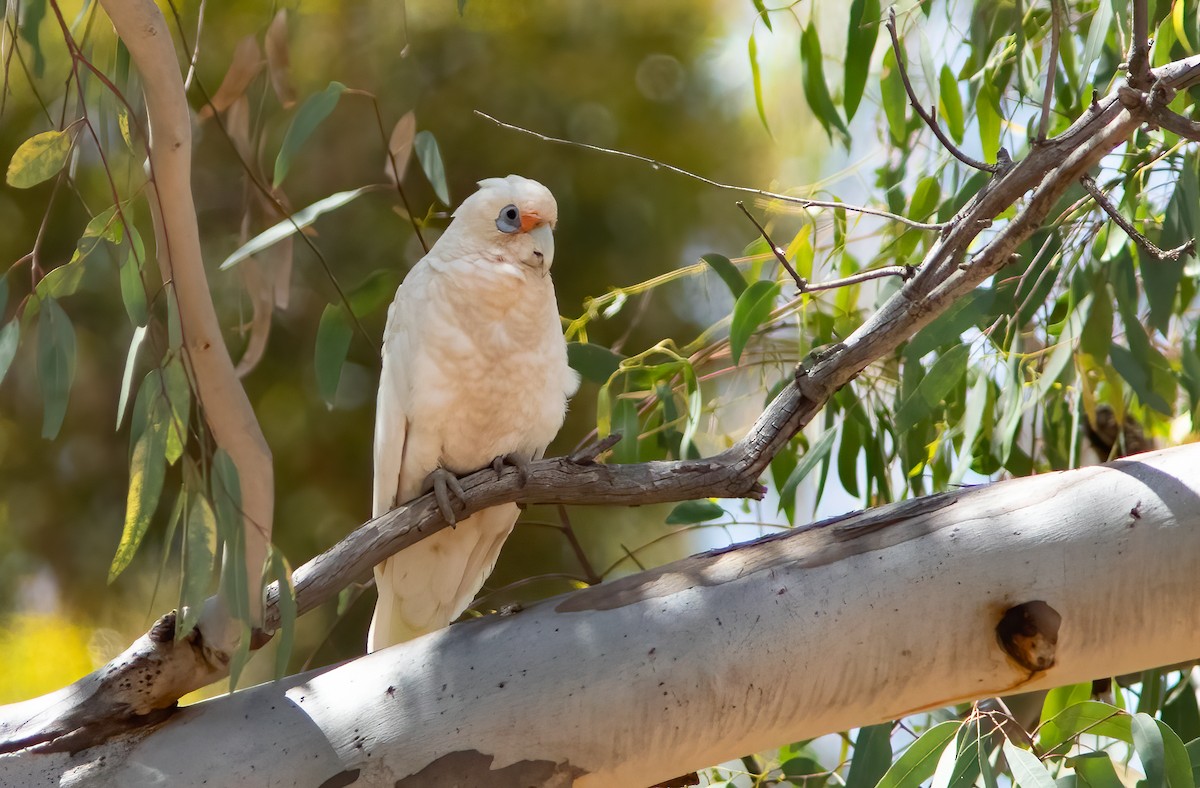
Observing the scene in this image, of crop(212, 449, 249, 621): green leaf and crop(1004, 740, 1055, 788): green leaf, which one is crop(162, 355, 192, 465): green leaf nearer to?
crop(212, 449, 249, 621): green leaf

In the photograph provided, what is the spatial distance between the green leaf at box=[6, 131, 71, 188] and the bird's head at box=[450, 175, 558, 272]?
0.76 m

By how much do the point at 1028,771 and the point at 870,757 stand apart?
31 centimetres

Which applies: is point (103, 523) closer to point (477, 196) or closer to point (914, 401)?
point (477, 196)

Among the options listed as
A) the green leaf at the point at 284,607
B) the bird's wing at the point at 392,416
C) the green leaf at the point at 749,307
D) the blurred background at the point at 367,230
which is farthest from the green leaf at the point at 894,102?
the green leaf at the point at 284,607

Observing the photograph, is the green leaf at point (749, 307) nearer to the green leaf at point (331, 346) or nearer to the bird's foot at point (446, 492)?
the bird's foot at point (446, 492)

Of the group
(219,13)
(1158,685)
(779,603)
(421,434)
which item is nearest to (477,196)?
(421,434)

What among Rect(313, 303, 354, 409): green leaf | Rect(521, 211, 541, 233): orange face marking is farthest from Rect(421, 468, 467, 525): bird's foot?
Rect(521, 211, 541, 233): orange face marking

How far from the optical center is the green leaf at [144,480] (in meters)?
0.89

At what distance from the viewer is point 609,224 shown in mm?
2920

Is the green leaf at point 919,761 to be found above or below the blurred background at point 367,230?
below

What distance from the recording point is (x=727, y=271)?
5.03 feet

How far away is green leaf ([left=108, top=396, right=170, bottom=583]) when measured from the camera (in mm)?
887

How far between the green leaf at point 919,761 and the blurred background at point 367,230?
144 cm

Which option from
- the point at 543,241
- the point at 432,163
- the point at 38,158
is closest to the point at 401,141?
the point at 432,163
